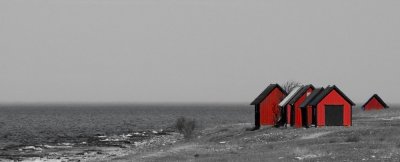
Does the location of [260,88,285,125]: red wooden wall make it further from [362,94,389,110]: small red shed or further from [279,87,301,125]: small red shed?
[362,94,389,110]: small red shed

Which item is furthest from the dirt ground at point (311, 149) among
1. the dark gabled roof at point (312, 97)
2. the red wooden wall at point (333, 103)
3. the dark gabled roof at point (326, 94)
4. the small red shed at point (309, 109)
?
the dark gabled roof at point (312, 97)

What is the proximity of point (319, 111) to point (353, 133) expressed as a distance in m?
14.1

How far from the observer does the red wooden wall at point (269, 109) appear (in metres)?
72.6

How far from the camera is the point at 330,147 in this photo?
40.7 metres

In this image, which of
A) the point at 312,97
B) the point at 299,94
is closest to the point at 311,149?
the point at 312,97

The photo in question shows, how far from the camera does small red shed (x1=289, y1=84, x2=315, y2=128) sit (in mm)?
68000

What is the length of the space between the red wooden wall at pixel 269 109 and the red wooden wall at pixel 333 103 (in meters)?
9.08

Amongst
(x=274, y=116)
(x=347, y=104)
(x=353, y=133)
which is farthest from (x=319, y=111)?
(x=353, y=133)

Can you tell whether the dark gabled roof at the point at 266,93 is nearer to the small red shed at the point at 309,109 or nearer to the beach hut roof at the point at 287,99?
the beach hut roof at the point at 287,99

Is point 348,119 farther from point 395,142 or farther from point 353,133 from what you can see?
point 395,142

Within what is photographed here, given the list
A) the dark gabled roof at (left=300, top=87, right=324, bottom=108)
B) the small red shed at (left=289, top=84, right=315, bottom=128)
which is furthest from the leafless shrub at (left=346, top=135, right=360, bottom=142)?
the small red shed at (left=289, top=84, right=315, bottom=128)

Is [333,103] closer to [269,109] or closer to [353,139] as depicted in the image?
[269,109]

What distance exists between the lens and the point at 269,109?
72.7 metres

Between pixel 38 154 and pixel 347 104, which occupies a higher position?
pixel 347 104
